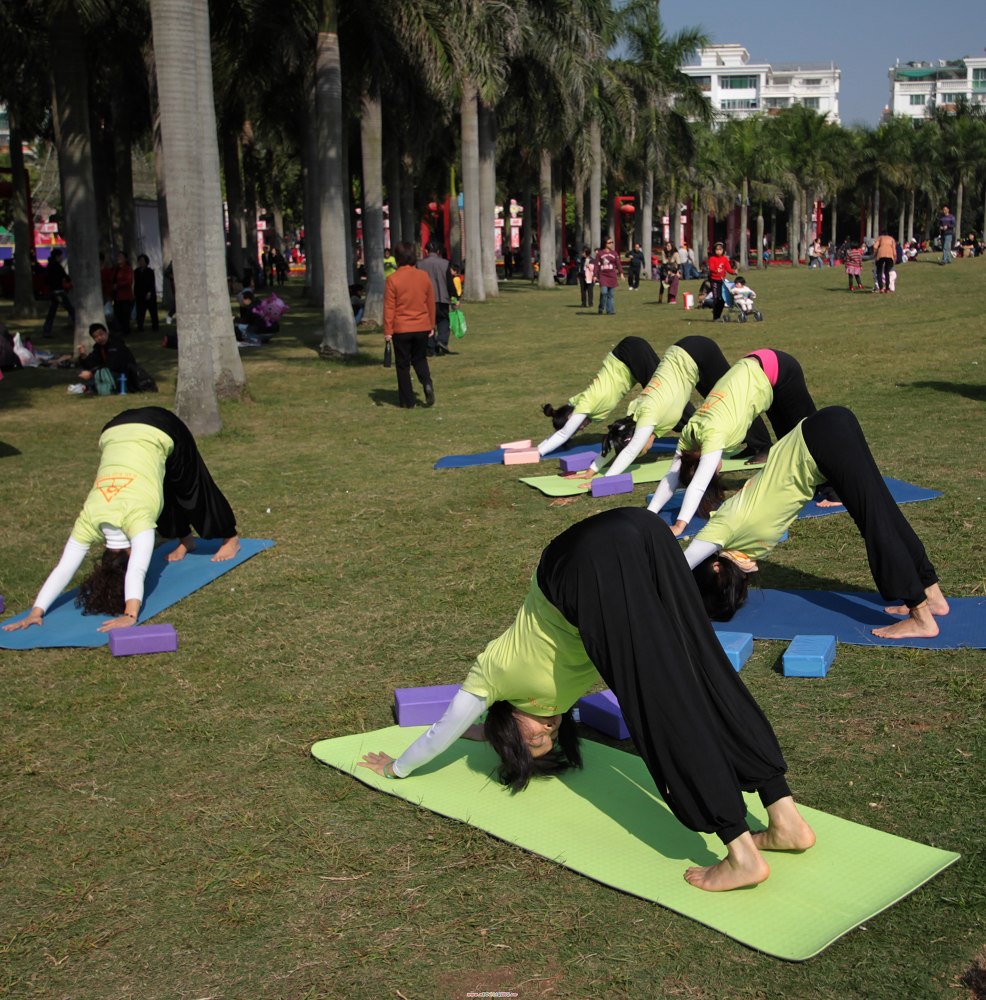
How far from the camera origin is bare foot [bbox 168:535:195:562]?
892 centimetres

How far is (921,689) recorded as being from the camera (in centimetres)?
586

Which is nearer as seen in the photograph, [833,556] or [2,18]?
[833,556]

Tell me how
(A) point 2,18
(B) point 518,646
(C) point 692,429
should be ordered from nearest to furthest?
(B) point 518,646 < (C) point 692,429 < (A) point 2,18

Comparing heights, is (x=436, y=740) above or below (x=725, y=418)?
below

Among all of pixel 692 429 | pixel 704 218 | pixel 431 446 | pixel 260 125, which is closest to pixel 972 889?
pixel 692 429

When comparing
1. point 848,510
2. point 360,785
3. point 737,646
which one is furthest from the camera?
point 848,510

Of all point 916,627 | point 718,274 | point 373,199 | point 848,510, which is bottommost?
point 916,627

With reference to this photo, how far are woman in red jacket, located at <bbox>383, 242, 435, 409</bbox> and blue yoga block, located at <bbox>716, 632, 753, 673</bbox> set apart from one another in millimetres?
9163

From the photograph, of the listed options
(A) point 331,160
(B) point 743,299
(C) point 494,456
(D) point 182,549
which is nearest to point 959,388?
(C) point 494,456

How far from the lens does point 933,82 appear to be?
565 ft

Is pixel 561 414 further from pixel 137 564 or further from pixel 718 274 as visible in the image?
pixel 718 274

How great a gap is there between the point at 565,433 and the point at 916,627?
570 centimetres

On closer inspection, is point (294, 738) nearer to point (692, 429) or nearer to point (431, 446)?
point (692, 429)

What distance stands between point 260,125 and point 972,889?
33.7 m
